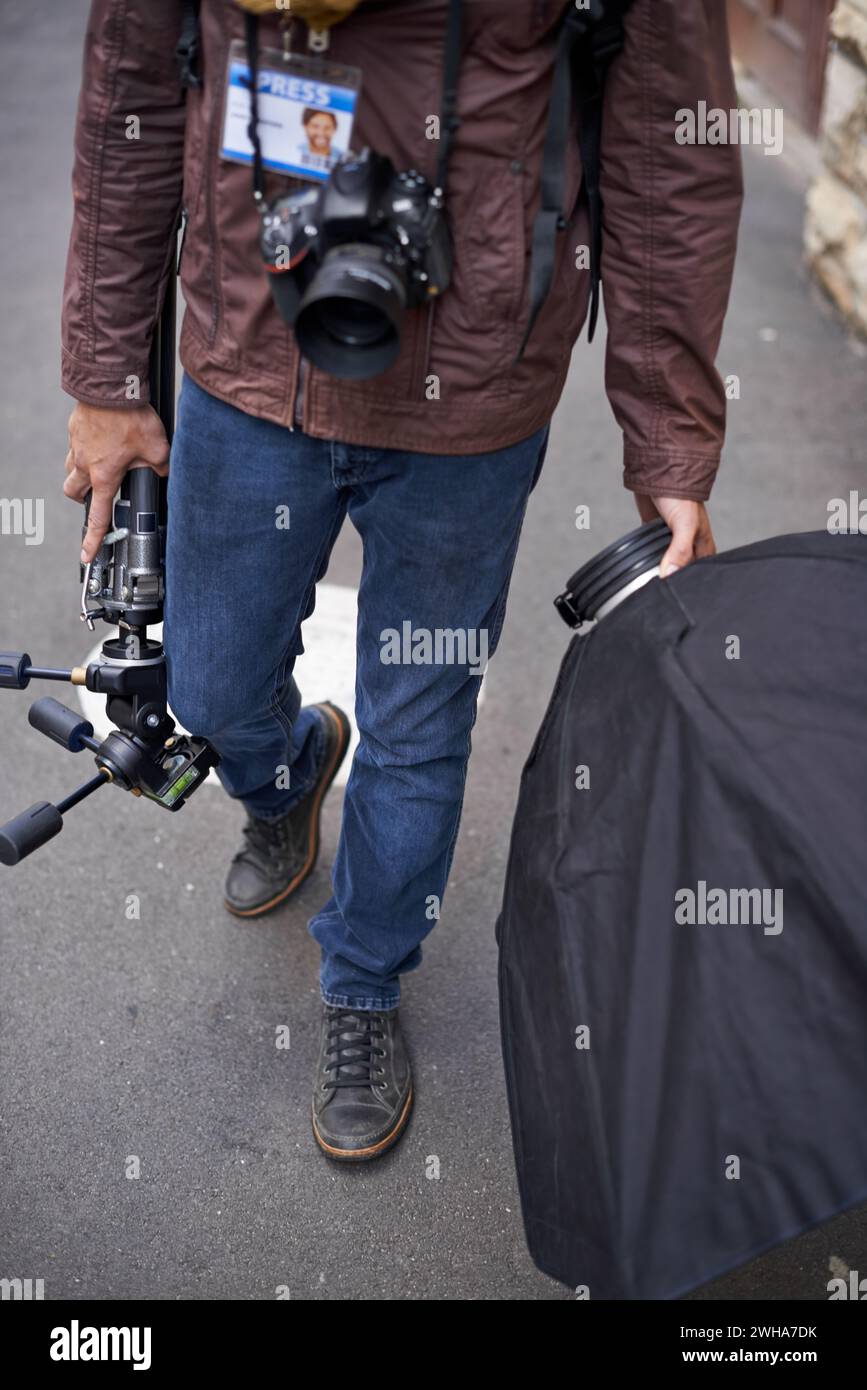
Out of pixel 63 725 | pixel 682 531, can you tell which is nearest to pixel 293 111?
pixel 682 531

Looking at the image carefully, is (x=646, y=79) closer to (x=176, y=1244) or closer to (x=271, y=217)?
(x=271, y=217)

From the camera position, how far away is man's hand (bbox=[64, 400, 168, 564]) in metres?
2.03

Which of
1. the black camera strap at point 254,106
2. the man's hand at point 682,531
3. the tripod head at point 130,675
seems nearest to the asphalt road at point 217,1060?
the tripod head at point 130,675

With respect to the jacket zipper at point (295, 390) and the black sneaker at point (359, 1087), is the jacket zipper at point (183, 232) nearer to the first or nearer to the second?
the jacket zipper at point (295, 390)

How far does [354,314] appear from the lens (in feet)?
5.36

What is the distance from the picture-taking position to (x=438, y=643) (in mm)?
1966

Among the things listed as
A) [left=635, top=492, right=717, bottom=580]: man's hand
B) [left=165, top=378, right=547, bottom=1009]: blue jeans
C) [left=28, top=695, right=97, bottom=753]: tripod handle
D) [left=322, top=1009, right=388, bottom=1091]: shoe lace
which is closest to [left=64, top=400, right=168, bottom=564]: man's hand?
[left=165, top=378, right=547, bottom=1009]: blue jeans

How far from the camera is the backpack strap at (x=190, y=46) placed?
1.69m

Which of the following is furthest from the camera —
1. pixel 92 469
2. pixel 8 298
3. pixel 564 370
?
pixel 8 298

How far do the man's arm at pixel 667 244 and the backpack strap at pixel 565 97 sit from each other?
0.07 feet

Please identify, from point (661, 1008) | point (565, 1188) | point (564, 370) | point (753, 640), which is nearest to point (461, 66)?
point (564, 370)

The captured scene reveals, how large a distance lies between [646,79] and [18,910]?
2.00 metres

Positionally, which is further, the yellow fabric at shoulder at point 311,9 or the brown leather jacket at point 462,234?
the brown leather jacket at point 462,234

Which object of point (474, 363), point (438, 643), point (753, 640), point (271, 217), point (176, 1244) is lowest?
point (176, 1244)
